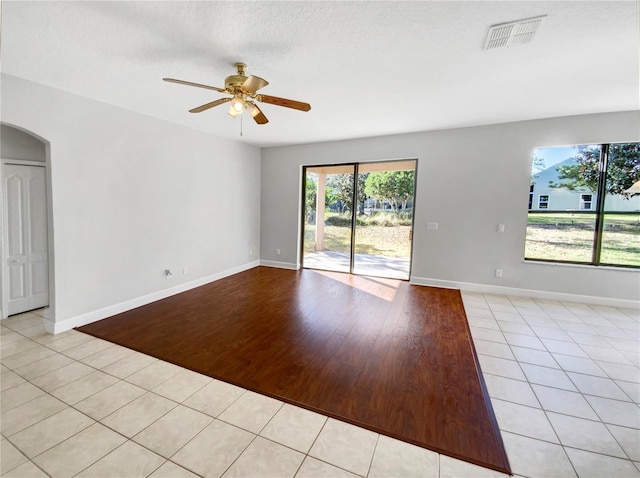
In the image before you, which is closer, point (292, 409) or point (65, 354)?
point (292, 409)

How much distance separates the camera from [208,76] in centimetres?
275

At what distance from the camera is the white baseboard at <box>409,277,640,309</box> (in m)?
4.06

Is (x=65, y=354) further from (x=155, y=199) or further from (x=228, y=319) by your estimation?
(x=155, y=199)

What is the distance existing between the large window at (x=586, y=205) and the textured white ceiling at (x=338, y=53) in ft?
2.34

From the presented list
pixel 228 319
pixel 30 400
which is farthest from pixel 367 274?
pixel 30 400

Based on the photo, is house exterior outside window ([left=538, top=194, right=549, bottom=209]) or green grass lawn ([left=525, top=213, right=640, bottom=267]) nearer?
green grass lawn ([left=525, top=213, right=640, bottom=267])

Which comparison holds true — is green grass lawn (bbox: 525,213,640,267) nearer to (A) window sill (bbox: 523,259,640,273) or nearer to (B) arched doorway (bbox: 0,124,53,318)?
(A) window sill (bbox: 523,259,640,273)

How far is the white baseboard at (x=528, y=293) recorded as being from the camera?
406cm

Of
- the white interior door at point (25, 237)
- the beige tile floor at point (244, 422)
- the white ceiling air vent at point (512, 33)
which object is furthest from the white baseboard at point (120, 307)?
the white ceiling air vent at point (512, 33)

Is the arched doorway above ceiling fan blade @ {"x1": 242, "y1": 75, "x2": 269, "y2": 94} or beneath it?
beneath

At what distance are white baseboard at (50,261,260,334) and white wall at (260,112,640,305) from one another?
11.7 feet

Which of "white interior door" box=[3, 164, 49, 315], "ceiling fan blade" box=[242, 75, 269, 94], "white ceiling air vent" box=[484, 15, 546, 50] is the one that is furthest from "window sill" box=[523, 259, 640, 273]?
"white interior door" box=[3, 164, 49, 315]

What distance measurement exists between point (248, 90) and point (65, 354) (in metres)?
2.99

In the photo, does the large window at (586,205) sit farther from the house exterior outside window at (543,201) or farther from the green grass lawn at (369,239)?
the green grass lawn at (369,239)
